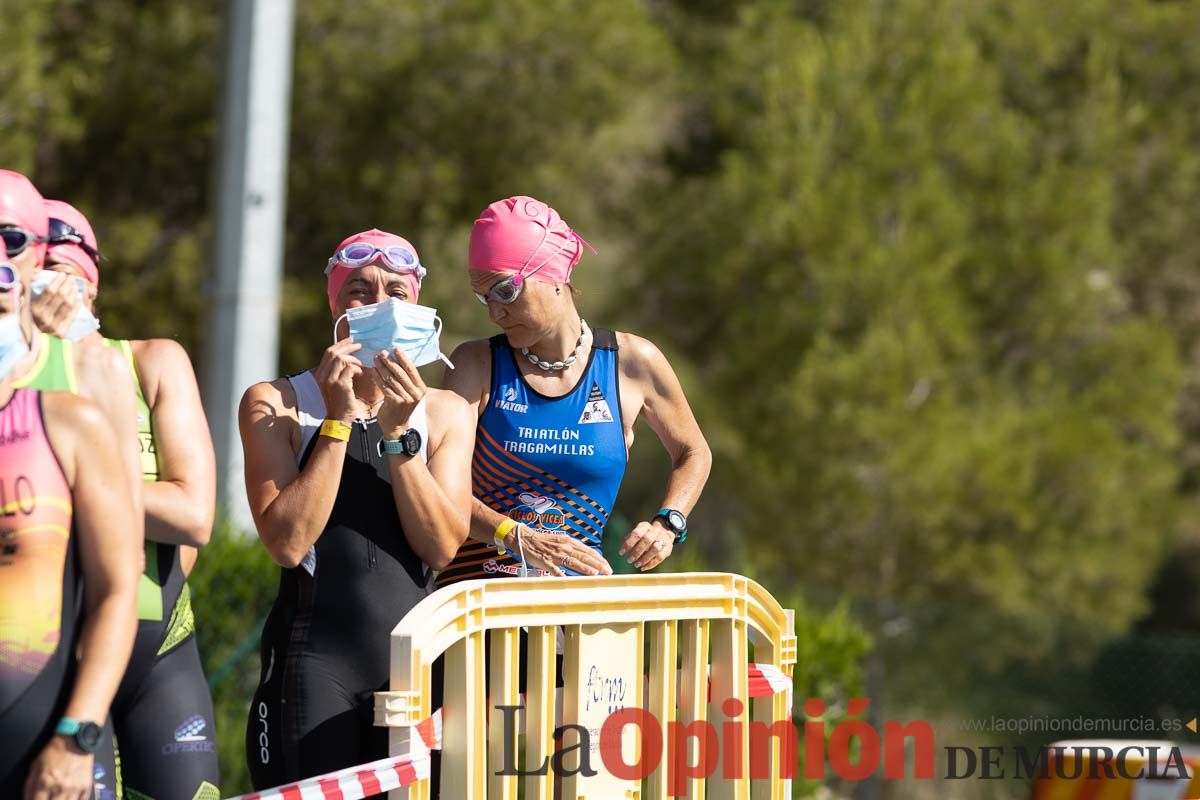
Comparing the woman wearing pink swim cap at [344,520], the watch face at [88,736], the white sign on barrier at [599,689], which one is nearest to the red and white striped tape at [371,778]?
the woman wearing pink swim cap at [344,520]

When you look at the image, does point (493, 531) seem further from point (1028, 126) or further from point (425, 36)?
point (1028, 126)

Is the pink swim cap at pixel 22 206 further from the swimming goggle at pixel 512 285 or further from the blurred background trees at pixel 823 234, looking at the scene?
the blurred background trees at pixel 823 234

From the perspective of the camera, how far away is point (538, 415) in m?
4.29

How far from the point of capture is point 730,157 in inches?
594

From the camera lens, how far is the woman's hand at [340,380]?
3.65m

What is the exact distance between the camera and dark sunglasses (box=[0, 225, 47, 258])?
111 inches

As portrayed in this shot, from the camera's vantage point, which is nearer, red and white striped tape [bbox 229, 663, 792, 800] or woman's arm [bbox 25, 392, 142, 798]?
woman's arm [bbox 25, 392, 142, 798]

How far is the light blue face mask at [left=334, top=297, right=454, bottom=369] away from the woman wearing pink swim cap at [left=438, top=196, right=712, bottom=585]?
446 mm

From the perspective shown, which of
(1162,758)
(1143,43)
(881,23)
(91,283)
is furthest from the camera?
(1143,43)

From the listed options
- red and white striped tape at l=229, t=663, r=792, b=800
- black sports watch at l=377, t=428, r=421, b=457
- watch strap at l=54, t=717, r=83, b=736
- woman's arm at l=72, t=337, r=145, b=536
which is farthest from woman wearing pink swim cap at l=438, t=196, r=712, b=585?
watch strap at l=54, t=717, r=83, b=736

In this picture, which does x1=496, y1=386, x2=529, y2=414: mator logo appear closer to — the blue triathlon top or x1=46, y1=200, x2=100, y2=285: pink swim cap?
the blue triathlon top

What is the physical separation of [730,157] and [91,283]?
1202 cm

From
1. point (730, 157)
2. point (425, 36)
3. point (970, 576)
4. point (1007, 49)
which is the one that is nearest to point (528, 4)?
point (425, 36)

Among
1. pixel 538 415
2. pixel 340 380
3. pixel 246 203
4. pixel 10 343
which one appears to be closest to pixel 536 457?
pixel 538 415
